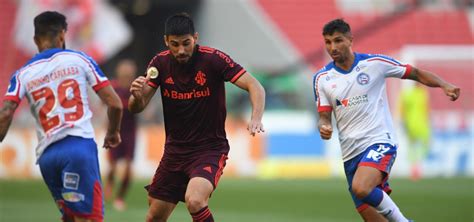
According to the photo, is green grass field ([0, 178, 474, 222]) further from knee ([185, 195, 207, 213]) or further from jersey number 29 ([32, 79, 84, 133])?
jersey number 29 ([32, 79, 84, 133])

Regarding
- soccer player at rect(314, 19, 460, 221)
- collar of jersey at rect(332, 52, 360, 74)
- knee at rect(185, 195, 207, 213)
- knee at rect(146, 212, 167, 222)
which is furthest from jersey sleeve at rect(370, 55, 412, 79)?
knee at rect(146, 212, 167, 222)

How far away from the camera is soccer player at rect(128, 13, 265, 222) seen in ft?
28.2

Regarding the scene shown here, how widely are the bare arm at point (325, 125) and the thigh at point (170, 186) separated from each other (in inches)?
56.4

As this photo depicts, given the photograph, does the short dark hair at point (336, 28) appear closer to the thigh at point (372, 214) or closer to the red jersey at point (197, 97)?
the red jersey at point (197, 97)

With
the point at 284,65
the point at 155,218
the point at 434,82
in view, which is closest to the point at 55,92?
the point at 155,218

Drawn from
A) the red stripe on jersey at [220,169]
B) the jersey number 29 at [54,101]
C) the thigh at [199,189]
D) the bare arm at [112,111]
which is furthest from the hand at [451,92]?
the jersey number 29 at [54,101]

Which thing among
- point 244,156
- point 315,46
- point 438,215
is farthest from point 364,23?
point 438,215

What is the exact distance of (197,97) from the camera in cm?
866

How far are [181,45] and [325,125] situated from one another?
5.60 feet

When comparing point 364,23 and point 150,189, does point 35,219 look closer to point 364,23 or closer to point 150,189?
point 150,189

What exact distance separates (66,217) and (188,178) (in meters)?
1.32

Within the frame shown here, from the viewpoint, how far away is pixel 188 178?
8672 millimetres

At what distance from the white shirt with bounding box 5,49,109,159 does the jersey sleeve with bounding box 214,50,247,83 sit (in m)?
1.42

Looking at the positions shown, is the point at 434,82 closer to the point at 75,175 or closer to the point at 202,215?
the point at 202,215
